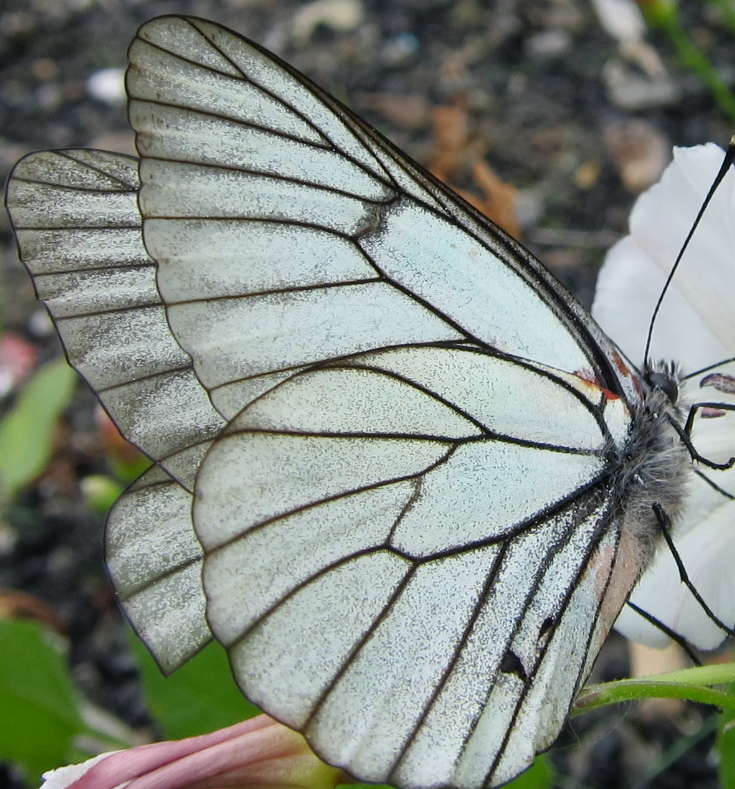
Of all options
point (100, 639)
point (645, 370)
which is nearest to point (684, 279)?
point (645, 370)

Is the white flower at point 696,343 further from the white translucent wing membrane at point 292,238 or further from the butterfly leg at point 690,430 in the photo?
the white translucent wing membrane at point 292,238

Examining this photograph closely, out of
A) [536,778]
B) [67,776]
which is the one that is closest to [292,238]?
[67,776]

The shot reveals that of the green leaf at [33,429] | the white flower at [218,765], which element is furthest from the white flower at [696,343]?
the green leaf at [33,429]

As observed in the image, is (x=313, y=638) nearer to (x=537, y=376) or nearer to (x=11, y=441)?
(x=537, y=376)

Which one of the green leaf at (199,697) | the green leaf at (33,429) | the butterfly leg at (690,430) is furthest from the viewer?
the green leaf at (33,429)

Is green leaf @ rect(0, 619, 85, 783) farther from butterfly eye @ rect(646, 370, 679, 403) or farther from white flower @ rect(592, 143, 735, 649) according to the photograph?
butterfly eye @ rect(646, 370, 679, 403)
